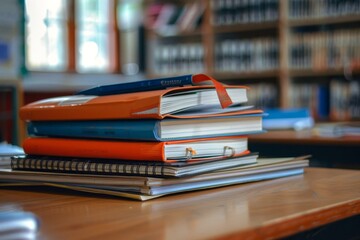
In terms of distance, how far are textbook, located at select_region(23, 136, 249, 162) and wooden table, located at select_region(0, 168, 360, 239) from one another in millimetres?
55

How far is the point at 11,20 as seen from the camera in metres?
4.09

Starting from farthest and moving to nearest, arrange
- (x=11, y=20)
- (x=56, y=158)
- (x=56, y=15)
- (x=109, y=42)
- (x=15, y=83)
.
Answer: (x=109, y=42) → (x=56, y=15) → (x=11, y=20) → (x=15, y=83) → (x=56, y=158)

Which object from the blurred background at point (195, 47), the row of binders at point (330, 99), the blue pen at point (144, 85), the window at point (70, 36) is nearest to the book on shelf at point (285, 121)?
the blue pen at point (144, 85)

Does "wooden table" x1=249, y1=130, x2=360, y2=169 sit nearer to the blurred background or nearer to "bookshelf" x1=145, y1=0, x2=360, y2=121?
the blurred background

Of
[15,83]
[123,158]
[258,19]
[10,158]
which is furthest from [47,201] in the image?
[258,19]

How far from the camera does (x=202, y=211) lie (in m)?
0.70

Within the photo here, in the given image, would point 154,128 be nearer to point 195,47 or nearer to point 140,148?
point 140,148

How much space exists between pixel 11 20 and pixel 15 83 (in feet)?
2.09

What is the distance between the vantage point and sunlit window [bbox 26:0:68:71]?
18.0ft

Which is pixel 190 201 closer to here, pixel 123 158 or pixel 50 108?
pixel 123 158

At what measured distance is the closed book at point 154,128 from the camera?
2.67ft

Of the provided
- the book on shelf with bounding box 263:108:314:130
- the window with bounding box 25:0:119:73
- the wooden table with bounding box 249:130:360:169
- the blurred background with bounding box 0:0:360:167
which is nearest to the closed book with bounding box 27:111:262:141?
the wooden table with bounding box 249:130:360:169

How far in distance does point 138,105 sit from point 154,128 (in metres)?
0.04

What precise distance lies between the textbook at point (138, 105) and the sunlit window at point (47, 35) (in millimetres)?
4571
